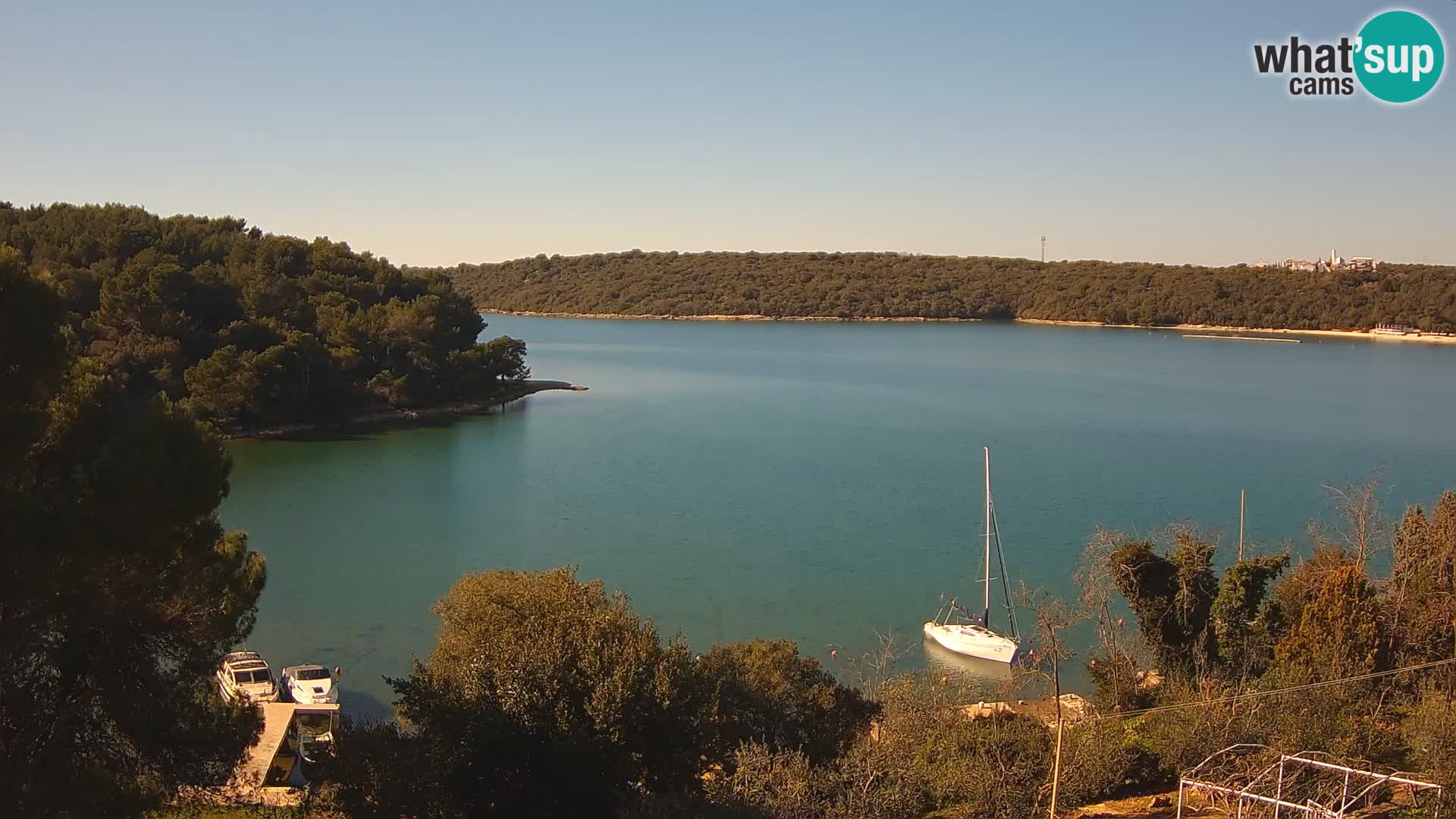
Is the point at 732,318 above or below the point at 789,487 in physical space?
above

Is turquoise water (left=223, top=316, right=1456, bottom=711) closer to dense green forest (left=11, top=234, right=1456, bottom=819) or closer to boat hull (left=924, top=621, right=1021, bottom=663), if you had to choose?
boat hull (left=924, top=621, right=1021, bottom=663)

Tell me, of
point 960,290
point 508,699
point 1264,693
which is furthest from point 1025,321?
point 508,699

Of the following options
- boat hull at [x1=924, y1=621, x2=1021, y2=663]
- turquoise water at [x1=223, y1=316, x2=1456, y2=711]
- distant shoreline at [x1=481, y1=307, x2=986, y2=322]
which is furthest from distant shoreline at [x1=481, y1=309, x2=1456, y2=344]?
boat hull at [x1=924, y1=621, x2=1021, y2=663]

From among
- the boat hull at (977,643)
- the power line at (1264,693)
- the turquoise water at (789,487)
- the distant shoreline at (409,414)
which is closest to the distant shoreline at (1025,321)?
the turquoise water at (789,487)

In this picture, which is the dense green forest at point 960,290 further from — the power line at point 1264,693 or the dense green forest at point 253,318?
the power line at point 1264,693

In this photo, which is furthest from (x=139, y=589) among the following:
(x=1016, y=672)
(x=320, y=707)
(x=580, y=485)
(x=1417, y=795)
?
(x=580, y=485)

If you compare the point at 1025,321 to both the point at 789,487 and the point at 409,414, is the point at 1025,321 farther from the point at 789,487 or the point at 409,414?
the point at 789,487

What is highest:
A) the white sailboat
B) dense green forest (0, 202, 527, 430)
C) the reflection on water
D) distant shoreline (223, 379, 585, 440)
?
dense green forest (0, 202, 527, 430)
